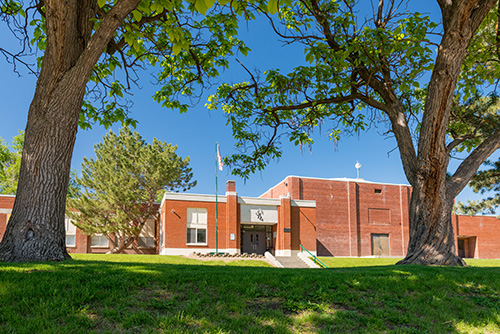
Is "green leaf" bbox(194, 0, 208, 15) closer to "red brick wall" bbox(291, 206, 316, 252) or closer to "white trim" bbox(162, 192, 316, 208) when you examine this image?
"white trim" bbox(162, 192, 316, 208)

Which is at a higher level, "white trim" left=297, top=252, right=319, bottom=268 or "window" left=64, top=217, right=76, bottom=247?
"window" left=64, top=217, right=76, bottom=247

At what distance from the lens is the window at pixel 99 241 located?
36.5 m

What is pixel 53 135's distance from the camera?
6.98 meters

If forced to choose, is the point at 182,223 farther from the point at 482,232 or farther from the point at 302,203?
the point at 482,232

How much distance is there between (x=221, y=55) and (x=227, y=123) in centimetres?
330

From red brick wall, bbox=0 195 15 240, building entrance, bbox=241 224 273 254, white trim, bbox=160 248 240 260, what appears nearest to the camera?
white trim, bbox=160 248 240 260

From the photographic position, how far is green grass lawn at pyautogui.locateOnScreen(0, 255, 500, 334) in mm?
4617

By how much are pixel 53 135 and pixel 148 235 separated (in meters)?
31.7

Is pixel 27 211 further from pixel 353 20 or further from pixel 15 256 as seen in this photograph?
pixel 353 20

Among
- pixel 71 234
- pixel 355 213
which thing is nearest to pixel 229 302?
pixel 71 234

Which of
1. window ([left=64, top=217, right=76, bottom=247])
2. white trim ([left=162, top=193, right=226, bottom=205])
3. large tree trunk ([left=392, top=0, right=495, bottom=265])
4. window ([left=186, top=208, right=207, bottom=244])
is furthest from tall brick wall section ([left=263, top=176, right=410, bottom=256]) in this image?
large tree trunk ([left=392, top=0, right=495, bottom=265])

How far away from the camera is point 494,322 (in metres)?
5.69

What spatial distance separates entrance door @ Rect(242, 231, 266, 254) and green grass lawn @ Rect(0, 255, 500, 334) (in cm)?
3018

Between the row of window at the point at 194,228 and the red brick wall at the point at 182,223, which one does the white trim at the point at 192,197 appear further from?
the row of window at the point at 194,228
